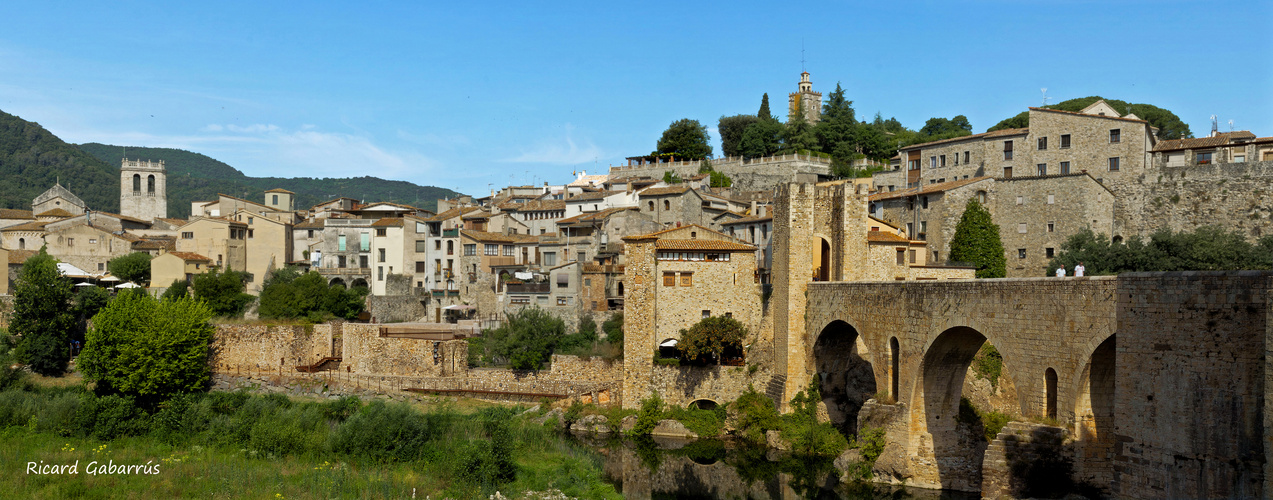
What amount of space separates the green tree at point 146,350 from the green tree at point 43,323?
551 cm

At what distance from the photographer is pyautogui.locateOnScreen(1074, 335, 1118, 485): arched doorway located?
59.2ft

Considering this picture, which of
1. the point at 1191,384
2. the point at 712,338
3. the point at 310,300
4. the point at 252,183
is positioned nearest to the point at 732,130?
the point at 310,300

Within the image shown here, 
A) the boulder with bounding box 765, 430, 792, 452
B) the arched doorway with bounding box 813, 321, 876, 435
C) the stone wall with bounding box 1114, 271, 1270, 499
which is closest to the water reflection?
the boulder with bounding box 765, 430, 792, 452

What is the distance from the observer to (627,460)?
29.0 m

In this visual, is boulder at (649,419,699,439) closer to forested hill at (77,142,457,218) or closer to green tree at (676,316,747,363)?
green tree at (676,316,747,363)

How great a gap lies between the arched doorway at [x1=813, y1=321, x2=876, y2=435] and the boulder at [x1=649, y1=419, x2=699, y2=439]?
4.83 m

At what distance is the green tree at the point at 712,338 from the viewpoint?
106 feet

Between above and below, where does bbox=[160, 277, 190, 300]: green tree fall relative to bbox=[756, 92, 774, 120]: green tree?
below

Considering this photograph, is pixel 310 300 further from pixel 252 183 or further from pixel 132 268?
pixel 252 183

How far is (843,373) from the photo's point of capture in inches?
1218

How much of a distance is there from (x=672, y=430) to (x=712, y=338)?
353cm

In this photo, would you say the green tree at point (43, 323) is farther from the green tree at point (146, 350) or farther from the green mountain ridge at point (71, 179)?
the green mountain ridge at point (71, 179)

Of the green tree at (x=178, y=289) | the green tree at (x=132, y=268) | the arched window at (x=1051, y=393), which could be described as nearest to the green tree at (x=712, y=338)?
the arched window at (x=1051, y=393)

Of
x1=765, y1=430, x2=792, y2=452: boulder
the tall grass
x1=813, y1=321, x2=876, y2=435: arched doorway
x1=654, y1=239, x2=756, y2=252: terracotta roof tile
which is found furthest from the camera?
x1=654, y1=239, x2=756, y2=252: terracotta roof tile
